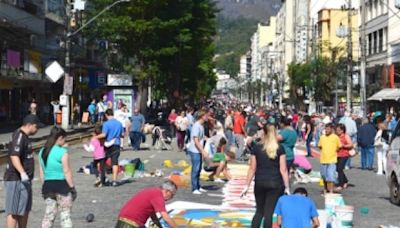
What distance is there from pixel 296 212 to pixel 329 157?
26.1 ft

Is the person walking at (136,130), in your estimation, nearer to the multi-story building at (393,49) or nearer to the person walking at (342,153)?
the person walking at (342,153)

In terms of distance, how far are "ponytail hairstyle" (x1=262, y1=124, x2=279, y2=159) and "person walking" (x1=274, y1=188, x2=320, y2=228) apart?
1446 millimetres

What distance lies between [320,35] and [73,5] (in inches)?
2405

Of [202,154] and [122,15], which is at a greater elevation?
[122,15]

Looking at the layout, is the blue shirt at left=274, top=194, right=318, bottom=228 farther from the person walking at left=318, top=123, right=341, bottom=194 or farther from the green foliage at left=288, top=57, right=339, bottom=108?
the green foliage at left=288, top=57, right=339, bottom=108

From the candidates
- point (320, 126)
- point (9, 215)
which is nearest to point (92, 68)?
point (320, 126)

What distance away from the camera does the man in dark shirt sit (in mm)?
9898

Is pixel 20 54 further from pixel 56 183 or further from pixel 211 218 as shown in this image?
pixel 56 183

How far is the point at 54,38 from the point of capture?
63.3 m

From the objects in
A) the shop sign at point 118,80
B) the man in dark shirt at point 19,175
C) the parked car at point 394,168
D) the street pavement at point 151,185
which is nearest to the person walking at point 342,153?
Answer: the street pavement at point 151,185

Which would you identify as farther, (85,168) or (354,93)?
(354,93)

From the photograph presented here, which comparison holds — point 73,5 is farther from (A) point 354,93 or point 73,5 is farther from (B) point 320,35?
(B) point 320,35

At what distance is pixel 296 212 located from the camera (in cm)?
935

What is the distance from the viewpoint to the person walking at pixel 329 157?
17.0 meters
